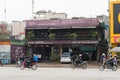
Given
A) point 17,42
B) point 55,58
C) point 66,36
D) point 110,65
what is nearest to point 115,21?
point 66,36

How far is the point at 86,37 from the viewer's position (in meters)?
59.4

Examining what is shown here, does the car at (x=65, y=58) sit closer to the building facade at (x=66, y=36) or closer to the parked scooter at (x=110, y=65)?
the building facade at (x=66, y=36)

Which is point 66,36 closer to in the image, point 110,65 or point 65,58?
point 65,58

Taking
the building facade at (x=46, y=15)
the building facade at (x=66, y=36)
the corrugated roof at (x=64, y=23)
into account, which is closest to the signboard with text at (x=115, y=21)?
the building facade at (x=66, y=36)

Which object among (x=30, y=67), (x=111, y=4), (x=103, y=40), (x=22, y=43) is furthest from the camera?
(x=103, y=40)

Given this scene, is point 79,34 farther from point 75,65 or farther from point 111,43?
point 75,65

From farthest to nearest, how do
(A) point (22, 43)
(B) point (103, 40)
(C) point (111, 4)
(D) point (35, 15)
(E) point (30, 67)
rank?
(D) point (35, 15) → (B) point (103, 40) → (A) point (22, 43) → (C) point (111, 4) → (E) point (30, 67)

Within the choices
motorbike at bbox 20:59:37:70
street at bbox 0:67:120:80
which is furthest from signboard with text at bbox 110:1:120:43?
street at bbox 0:67:120:80

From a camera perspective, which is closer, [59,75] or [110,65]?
[59,75]

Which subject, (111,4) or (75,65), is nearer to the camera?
(75,65)

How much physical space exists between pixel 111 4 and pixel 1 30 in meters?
48.5

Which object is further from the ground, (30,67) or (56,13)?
(56,13)

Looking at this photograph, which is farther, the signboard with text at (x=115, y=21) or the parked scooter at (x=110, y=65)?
the signboard with text at (x=115, y=21)

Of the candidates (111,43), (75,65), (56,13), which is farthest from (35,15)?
(75,65)
